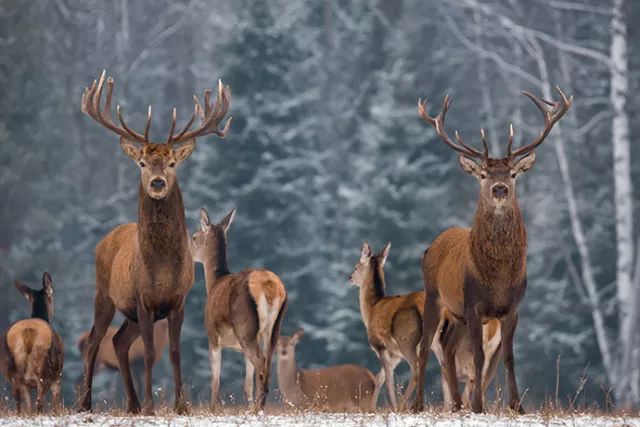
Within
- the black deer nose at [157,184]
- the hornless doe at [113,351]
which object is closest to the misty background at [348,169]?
the hornless doe at [113,351]

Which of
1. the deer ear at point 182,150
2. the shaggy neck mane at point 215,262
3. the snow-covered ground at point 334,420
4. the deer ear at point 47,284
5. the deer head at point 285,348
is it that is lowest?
the deer head at point 285,348

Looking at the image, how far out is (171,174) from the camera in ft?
38.8

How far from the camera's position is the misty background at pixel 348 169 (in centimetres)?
3005

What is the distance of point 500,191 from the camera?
11453 millimetres

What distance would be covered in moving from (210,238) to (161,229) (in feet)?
13.4

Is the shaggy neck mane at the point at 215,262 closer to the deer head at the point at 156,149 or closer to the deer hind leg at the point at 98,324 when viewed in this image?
the deer hind leg at the point at 98,324

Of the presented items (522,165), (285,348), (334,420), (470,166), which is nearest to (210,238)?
(285,348)

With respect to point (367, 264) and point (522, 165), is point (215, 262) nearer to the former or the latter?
point (367, 264)

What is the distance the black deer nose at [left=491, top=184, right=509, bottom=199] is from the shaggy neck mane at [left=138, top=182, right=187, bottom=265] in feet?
7.60

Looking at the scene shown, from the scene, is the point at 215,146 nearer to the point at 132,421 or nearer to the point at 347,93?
the point at 347,93

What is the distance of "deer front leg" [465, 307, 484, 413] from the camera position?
11.3 meters

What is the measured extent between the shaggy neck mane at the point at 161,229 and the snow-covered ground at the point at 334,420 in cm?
133

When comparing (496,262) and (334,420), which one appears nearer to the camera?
(334,420)

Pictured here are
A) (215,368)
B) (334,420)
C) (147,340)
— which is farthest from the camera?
(215,368)
